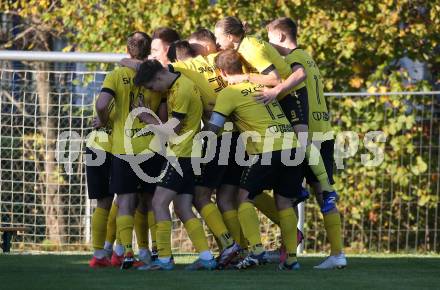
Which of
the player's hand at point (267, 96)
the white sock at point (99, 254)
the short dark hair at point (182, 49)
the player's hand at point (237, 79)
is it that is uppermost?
the short dark hair at point (182, 49)

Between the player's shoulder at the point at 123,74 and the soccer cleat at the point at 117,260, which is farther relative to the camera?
the soccer cleat at the point at 117,260

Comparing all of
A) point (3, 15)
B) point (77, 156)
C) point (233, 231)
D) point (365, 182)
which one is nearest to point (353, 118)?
point (365, 182)

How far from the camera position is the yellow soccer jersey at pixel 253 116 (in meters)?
9.16

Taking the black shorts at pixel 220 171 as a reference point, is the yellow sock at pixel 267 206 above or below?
below

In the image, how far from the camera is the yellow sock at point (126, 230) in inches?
370

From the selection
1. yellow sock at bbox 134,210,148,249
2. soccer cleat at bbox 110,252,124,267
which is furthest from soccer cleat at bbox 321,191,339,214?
soccer cleat at bbox 110,252,124,267

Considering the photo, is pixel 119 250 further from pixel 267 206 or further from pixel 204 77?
pixel 204 77

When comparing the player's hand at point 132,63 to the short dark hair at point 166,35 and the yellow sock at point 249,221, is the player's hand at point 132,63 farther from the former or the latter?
the yellow sock at point 249,221

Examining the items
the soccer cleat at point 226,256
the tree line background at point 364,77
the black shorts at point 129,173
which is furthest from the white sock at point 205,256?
the tree line background at point 364,77

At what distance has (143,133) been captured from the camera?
946 centimetres

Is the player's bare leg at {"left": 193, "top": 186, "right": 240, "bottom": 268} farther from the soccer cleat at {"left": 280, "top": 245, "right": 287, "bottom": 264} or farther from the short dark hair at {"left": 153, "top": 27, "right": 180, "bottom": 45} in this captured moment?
the short dark hair at {"left": 153, "top": 27, "right": 180, "bottom": 45}

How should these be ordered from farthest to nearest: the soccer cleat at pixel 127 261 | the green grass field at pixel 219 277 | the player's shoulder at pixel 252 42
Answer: the player's shoulder at pixel 252 42
the soccer cleat at pixel 127 261
the green grass field at pixel 219 277

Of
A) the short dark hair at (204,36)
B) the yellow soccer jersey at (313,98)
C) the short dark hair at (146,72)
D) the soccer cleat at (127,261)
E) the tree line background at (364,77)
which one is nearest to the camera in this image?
the short dark hair at (146,72)

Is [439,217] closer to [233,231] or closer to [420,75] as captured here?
[420,75]
